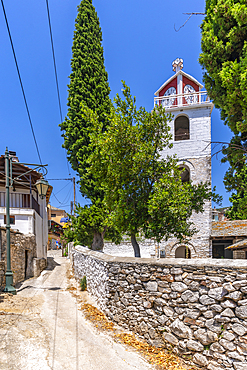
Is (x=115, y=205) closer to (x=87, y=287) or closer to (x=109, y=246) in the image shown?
(x=87, y=287)

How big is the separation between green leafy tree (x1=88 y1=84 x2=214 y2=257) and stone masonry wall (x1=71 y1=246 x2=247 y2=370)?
1.43 m

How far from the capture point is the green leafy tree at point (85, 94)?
12234 mm

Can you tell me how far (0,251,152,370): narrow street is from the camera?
4137mm

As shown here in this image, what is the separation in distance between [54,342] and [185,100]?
15300mm

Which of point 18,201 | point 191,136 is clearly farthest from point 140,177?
point 18,201

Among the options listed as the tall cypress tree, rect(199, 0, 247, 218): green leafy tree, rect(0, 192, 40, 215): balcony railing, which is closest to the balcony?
the tall cypress tree

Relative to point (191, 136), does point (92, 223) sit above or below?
below

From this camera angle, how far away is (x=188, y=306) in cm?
436

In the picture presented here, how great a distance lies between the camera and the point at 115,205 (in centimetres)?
701

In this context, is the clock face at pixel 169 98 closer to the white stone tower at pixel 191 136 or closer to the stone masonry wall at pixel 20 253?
→ the white stone tower at pixel 191 136

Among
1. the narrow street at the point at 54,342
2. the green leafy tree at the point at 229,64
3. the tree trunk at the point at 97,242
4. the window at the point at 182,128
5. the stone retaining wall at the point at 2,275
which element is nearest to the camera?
the narrow street at the point at 54,342

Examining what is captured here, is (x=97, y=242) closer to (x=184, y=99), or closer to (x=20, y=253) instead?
(x=20, y=253)

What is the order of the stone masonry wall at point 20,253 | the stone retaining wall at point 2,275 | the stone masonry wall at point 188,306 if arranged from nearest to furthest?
the stone masonry wall at point 188,306
the stone retaining wall at point 2,275
the stone masonry wall at point 20,253

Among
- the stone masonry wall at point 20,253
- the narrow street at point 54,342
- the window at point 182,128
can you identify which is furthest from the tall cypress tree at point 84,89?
the narrow street at point 54,342
